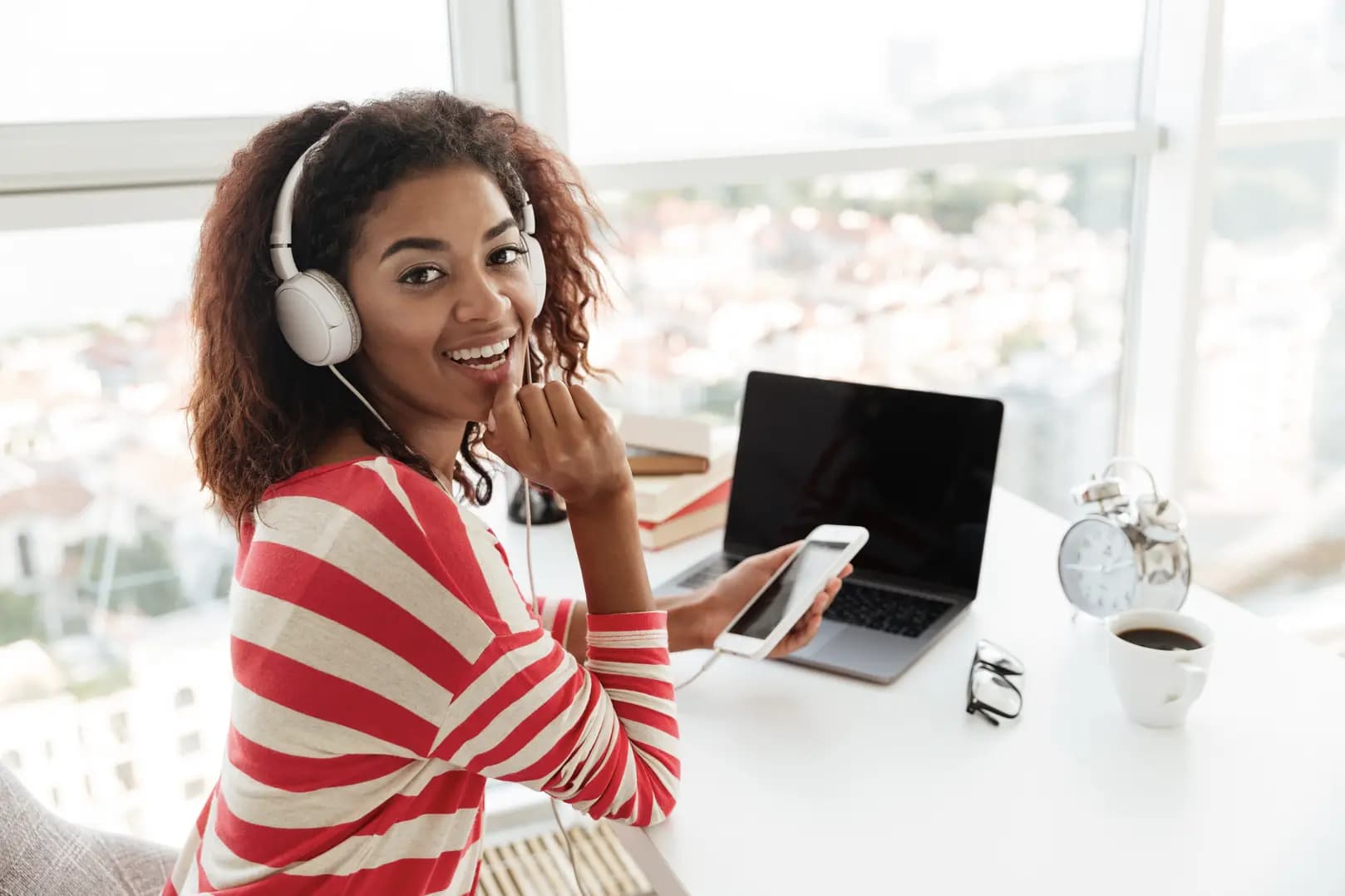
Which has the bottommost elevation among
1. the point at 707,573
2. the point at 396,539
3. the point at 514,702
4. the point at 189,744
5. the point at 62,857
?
the point at 189,744

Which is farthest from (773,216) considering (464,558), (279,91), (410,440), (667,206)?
(464,558)

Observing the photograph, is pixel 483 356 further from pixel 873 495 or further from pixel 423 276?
pixel 873 495

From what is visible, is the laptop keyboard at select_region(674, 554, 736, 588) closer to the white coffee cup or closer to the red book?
the red book

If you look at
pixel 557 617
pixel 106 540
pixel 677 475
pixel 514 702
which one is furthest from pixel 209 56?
pixel 514 702

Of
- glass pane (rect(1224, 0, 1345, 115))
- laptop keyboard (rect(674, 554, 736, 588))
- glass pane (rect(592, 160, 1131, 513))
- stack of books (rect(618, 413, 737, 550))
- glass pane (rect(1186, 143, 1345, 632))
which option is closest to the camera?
laptop keyboard (rect(674, 554, 736, 588))

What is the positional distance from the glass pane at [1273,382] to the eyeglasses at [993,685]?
1.62 meters

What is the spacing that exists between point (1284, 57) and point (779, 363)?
1.24 metres

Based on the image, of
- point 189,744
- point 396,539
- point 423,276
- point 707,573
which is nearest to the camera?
point 396,539

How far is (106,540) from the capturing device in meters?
1.73

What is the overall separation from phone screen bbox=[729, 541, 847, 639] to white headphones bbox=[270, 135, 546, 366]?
18.2 inches

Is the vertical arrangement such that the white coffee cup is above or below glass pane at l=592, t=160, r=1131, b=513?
below

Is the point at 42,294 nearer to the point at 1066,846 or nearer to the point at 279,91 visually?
the point at 279,91

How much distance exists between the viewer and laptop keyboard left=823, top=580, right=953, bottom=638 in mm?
1236

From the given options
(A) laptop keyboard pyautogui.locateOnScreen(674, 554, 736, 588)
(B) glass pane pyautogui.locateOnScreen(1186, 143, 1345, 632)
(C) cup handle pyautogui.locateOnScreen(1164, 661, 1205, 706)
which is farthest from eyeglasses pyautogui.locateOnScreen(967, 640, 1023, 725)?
(B) glass pane pyautogui.locateOnScreen(1186, 143, 1345, 632)
